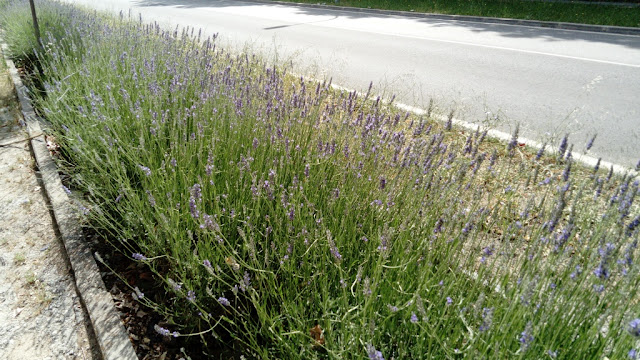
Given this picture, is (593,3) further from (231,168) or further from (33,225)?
(33,225)

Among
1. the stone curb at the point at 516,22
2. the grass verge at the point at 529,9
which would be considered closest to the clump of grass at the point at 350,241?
the stone curb at the point at 516,22

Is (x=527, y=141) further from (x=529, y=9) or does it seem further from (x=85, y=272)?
(x=529, y=9)

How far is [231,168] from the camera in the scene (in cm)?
267

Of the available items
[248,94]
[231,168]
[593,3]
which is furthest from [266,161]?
[593,3]

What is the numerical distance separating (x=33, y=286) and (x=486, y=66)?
23.3 feet

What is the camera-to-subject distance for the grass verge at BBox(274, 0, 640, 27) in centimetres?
1108

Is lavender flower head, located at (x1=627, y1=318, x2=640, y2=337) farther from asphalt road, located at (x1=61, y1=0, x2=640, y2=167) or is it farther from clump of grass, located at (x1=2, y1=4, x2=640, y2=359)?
asphalt road, located at (x1=61, y1=0, x2=640, y2=167)

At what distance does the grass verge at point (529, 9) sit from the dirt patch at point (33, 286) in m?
12.3

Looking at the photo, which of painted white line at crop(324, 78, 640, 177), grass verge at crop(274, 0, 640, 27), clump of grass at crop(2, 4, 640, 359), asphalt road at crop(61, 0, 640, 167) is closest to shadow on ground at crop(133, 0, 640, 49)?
asphalt road at crop(61, 0, 640, 167)

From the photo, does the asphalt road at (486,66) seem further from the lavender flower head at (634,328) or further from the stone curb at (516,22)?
the lavender flower head at (634,328)

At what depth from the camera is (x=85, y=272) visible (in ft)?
8.47

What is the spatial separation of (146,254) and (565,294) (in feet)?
7.35

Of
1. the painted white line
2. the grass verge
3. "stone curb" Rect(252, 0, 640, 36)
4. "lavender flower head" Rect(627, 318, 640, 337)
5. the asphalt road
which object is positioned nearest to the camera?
"lavender flower head" Rect(627, 318, 640, 337)

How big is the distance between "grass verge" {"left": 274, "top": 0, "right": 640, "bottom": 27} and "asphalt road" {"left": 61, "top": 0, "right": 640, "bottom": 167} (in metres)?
1.27
